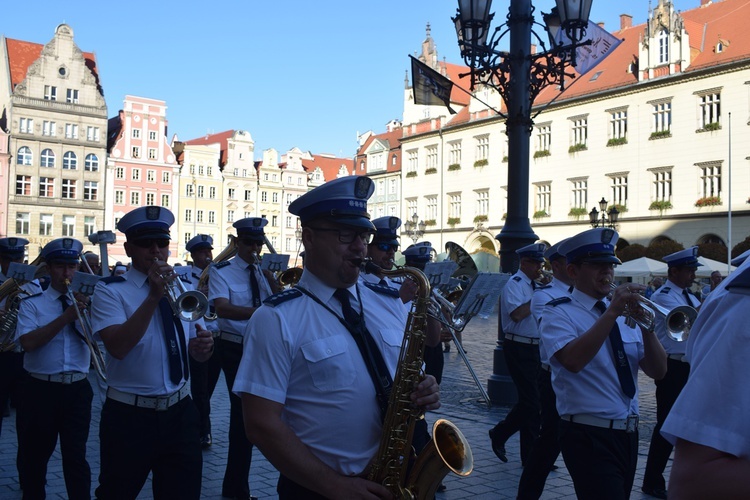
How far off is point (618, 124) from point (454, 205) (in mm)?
14883

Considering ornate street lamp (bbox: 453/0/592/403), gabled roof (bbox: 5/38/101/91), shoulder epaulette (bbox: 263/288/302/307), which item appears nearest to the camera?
shoulder epaulette (bbox: 263/288/302/307)

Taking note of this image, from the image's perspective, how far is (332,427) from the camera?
120 inches

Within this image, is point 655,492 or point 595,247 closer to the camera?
point 595,247

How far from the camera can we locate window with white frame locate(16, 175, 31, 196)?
2467 inches

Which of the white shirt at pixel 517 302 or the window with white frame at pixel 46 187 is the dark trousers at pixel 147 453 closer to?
the white shirt at pixel 517 302

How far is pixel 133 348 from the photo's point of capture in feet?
15.6

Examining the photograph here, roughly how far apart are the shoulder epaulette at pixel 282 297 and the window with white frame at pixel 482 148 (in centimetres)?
5009

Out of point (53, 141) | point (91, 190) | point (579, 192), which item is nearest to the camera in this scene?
point (579, 192)

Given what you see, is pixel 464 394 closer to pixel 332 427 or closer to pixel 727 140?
pixel 332 427

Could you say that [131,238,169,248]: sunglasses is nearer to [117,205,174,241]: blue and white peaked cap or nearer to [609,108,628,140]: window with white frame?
[117,205,174,241]: blue and white peaked cap

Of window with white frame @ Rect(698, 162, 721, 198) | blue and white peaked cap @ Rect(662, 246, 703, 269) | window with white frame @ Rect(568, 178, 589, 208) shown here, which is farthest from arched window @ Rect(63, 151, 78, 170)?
blue and white peaked cap @ Rect(662, 246, 703, 269)

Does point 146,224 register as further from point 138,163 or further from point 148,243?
point 138,163

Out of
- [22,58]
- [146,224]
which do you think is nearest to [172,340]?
[146,224]

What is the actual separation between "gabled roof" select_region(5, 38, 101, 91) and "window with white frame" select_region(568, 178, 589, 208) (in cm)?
4367
